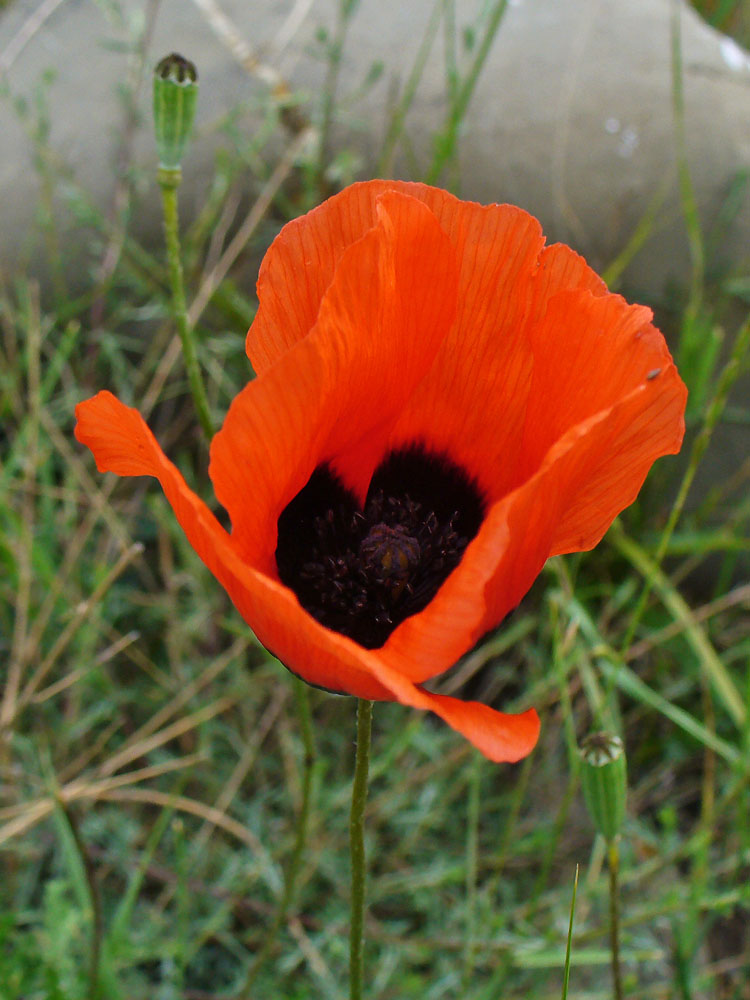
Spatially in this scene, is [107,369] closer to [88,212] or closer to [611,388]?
[88,212]

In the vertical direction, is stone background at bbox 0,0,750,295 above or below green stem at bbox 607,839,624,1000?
above

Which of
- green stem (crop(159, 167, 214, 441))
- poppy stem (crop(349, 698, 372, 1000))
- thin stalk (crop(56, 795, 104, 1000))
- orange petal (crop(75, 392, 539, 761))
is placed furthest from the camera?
thin stalk (crop(56, 795, 104, 1000))

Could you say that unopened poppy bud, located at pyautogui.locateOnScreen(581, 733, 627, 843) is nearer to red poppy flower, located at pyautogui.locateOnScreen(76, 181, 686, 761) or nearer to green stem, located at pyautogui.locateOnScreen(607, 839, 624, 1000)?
green stem, located at pyautogui.locateOnScreen(607, 839, 624, 1000)

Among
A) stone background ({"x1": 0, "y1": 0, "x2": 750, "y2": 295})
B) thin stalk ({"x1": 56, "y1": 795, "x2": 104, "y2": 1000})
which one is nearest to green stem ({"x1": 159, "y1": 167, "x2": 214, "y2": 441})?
thin stalk ({"x1": 56, "y1": 795, "x2": 104, "y2": 1000})

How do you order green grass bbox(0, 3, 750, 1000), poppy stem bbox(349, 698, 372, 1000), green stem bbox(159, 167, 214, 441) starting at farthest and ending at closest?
1. green grass bbox(0, 3, 750, 1000)
2. green stem bbox(159, 167, 214, 441)
3. poppy stem bbox(349, 698, 372, 1000)

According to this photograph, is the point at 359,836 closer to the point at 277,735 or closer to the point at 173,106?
the point at 173,106

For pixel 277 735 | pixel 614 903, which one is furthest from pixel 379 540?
pixel 277 735

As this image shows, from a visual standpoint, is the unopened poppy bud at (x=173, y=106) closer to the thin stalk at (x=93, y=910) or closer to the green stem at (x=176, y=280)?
the green stem at (x=176, y=280)
